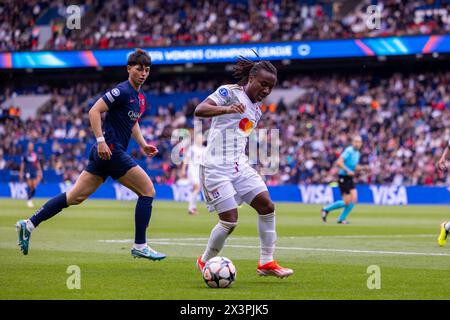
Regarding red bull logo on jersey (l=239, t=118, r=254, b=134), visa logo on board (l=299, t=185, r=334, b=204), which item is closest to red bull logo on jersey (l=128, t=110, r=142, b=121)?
red bull logo on jersey (l=239, t=118, r=254, b=134)

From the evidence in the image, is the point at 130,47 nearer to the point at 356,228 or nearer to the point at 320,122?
the point at 320,122

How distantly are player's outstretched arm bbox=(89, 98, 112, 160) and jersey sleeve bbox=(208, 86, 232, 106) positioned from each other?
2.20 meters

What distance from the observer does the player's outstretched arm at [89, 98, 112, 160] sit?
40.9 ft

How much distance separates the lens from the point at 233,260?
1392 cm

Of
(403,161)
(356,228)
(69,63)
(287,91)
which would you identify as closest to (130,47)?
(69,63)

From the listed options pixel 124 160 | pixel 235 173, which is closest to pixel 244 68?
pixel 235 173

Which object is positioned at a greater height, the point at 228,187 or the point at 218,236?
the point at 228,187

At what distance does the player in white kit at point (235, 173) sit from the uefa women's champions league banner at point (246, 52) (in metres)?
32.9

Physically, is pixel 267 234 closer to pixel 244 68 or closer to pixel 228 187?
pixel 228 187

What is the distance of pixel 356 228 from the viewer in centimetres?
2288

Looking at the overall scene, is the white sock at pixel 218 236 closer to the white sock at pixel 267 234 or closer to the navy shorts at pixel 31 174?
the white sock at pixel 267 234

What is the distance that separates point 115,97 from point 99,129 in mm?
563

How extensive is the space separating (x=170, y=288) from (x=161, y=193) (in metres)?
34.1

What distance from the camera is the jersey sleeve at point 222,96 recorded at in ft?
35.6
